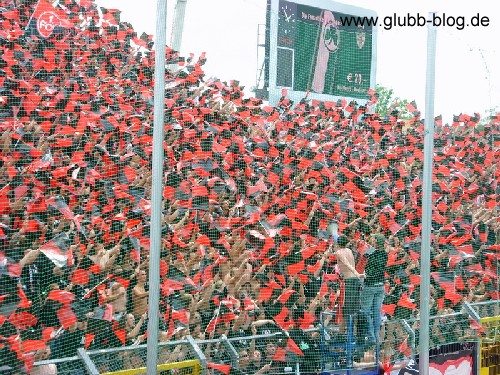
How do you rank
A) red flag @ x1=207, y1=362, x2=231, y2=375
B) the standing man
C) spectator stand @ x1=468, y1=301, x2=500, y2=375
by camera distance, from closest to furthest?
1. red flag @ x1=207, y1=362, x2=231, y2=375
2. the standing man
3. spectator stand @ x1=468, y1=301, x2=500, y2=375

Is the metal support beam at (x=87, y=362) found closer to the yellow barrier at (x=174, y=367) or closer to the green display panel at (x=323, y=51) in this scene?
the yellow barrier at (x=174, y=367)

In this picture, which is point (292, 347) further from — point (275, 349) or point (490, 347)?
point (490, 347)

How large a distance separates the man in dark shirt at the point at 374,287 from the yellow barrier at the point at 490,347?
1.00 meters

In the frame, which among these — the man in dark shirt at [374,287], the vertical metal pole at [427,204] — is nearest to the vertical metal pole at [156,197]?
the man in dark shirt at [374,287]

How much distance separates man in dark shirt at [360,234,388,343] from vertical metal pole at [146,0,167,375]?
1.67 meters

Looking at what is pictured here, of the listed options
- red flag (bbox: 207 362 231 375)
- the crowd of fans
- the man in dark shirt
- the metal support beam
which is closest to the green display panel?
the crowd of fans

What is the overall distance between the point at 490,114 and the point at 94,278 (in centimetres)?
320

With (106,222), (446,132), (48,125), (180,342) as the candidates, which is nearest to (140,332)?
(180,342)

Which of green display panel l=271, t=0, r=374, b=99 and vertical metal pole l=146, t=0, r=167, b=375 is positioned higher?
green display panel l=271, t=0, r=374, b=99

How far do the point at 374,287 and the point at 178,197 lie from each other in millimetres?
1510

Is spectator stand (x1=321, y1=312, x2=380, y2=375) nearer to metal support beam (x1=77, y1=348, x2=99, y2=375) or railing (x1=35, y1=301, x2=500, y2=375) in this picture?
railing (x1=35, y1=301, x2=500, y2=375)

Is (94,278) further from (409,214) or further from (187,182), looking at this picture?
(409,214)

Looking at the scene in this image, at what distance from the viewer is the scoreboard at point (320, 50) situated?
4055 mm

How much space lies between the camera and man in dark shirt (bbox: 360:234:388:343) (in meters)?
4.51
